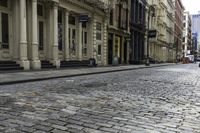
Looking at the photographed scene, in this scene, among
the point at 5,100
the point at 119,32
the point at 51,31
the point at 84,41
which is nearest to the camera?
the point at 5,100

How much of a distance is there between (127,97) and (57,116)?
3496 mm

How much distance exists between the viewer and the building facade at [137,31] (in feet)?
167

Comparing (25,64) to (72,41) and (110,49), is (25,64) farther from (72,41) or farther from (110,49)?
(110,49)

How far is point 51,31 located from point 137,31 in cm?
3083

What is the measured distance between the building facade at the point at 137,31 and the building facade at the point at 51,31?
48.6 feet

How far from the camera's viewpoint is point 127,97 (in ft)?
30.8

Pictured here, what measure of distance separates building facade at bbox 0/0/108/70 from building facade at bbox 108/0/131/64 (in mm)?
3281

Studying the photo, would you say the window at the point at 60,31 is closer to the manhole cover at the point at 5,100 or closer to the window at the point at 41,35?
the window at the point at 41,35

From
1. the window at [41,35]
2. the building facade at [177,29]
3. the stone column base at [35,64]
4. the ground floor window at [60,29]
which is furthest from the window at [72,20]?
the building facade at [177,29]

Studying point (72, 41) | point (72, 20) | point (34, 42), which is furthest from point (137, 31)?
point (34, 42)

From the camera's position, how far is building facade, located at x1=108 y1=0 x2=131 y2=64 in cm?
4009

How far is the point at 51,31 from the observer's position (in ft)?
82.4

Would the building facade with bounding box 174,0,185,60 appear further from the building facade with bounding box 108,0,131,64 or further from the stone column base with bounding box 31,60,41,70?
the stone column base with bounding box 31,60,41,70

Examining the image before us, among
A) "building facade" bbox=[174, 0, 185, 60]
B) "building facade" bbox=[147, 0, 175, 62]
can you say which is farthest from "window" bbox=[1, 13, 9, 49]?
"building facade" bbox=[174, 0, 185, 60]
